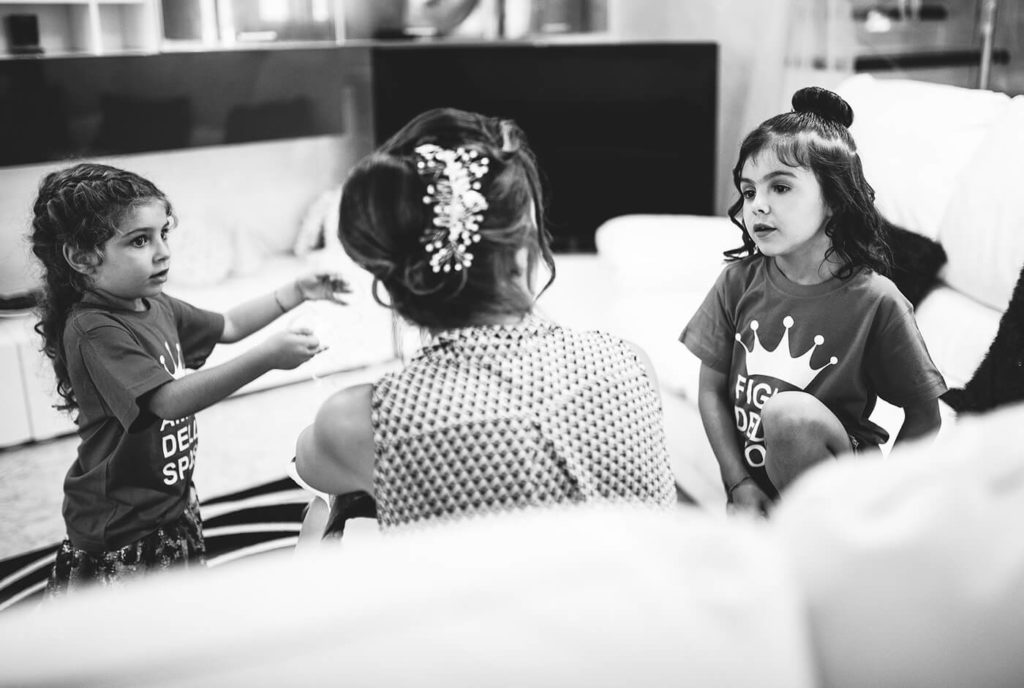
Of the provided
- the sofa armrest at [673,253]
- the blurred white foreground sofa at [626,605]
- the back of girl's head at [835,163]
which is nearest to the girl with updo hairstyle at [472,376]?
the blurred white foreground sofa at [626,605]

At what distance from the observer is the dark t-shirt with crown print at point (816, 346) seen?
1465 millimetres

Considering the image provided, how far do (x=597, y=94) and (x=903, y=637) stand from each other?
297 centimetres

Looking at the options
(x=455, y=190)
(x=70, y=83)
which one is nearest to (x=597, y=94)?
(x=70, y=83)

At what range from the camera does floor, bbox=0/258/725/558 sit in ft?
7.22

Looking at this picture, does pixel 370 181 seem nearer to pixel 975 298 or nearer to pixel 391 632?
pixel 391 632

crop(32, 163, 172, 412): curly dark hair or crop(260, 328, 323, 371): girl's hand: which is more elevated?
crop(32, 163, 172, 412): curly dark hair

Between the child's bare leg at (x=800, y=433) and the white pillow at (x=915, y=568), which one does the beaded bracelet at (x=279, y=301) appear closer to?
the child's bare leg at (x=800, y=433)

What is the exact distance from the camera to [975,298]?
1982 millimetres

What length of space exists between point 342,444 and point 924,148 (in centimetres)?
158

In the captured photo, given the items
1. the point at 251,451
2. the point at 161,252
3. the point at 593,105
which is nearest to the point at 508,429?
the point at 161,252

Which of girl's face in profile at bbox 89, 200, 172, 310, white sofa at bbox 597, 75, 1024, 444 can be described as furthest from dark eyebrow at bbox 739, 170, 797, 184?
girl's face in profile at bbox 89, 200, 172, 310

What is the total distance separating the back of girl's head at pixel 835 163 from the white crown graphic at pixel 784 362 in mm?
134

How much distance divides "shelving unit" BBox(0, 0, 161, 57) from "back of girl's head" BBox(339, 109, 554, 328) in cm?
218

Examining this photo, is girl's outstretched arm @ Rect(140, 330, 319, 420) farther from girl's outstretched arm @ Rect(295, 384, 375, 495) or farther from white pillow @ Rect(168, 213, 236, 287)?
white pillow @ Rect(168, 213, 236, 287)
